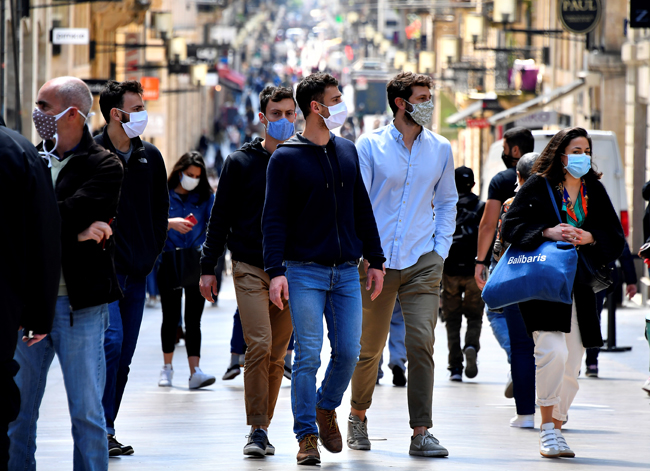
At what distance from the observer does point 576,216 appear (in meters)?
6.78

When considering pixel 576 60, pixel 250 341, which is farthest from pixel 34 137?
pixel 250 341

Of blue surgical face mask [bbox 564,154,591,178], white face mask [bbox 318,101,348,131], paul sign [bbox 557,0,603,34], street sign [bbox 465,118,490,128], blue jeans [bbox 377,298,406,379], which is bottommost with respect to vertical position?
blue jeans [bbox 377,298,406,379]

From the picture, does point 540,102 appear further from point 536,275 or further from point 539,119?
point 536,275

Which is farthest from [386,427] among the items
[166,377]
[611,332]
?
[611,332]

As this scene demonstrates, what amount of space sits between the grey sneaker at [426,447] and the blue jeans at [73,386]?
1976 millimetres

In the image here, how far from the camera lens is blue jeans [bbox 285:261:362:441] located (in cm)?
614

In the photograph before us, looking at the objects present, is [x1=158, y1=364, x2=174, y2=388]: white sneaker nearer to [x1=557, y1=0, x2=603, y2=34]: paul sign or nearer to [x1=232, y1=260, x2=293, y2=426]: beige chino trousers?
[x1=232, y1=260, x2=293, y2=426]: beige chino trousers

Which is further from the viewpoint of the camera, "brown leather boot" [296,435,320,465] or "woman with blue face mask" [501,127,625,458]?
"woman with blue face mask" [501,127,625,458]

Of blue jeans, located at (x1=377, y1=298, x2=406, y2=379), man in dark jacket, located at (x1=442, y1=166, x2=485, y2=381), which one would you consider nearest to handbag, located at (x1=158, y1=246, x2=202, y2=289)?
blue jeans, located at (x1=377, y1=298, x2=406, y2=379)

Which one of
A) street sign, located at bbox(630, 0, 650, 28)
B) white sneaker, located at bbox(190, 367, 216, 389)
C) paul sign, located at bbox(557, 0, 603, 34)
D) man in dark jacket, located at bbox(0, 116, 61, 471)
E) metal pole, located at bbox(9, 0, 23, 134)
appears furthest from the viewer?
paul sign, located at bbox(557, 0, 603, 34)

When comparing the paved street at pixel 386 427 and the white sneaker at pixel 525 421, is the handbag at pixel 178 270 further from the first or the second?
the white sneaker at pixel 525 421

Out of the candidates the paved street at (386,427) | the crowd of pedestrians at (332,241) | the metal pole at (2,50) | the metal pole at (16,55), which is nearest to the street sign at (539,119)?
the metal pole at (16,55)

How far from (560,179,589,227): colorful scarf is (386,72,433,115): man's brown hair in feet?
3.13

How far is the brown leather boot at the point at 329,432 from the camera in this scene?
636 cm
